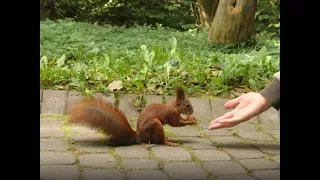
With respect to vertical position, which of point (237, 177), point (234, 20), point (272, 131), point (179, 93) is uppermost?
point (234, 20)

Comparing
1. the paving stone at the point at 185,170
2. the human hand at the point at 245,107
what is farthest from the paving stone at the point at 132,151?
the human hand at the point at 245,107

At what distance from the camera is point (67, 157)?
7.74ft

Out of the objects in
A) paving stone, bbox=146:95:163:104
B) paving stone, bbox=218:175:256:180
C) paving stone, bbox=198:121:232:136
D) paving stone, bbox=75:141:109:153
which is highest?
paving stone, bbox=146:95:163:104

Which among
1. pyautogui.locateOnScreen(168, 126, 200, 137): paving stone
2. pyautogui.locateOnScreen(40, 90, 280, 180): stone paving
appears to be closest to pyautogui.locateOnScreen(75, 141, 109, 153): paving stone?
pyautogui.locateOnScreen(40, 90, 280, 180): stone paving

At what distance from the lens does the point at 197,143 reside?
2736 mm

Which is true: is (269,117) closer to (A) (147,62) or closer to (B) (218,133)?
(B) (218,133)

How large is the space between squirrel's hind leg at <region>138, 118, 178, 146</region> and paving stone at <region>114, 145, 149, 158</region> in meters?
0.06

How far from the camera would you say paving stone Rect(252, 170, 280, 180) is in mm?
2121

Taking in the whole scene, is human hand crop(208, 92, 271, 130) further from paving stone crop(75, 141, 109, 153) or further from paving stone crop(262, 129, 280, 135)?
paving stone crop(262, 129, 280, 135)

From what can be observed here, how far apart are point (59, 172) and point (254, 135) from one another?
1259 mm

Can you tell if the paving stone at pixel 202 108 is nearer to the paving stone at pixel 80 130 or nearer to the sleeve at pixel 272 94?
the paving stone at pixel 80 130

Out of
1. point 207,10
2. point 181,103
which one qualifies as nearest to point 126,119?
point 181,103
